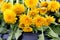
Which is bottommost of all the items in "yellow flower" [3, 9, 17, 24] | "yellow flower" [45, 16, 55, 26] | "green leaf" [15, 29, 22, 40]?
"green leaf" [15, 29, 22, 40]

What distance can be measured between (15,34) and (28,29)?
58mm

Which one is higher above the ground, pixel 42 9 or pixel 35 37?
pixel 42 9

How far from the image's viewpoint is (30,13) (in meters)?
0.74

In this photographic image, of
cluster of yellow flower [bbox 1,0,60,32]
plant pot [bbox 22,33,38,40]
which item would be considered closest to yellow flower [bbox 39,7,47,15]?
cluster of yellow flower [bbox 1,0,60,32]

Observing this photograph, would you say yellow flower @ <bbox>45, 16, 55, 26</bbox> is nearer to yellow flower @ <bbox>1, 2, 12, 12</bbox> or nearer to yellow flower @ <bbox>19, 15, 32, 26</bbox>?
yellow flower @ <bbox>19, 15, 32, 26</bbox>

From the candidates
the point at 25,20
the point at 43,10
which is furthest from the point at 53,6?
the point at 25,20

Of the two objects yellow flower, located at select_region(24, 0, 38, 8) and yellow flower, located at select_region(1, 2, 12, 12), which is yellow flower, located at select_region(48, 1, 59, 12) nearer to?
yellow flower, located at select_region(24, 0, 38, 8)

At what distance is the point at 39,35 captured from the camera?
0.71 m

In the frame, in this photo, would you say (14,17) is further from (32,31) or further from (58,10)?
(58,10)

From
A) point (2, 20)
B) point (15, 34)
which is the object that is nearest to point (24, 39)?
point (15, 34)

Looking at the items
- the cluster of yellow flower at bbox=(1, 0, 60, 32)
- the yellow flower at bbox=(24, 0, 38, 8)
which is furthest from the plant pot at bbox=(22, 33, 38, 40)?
the yellow flower at bbox=(24, 0, 38, 8)

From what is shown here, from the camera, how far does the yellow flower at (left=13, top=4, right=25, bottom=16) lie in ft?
2.43

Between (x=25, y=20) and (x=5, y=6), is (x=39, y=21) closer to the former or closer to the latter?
(x=25, y=20)

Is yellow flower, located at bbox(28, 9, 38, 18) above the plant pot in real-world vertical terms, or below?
above
